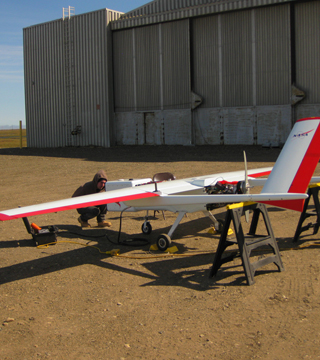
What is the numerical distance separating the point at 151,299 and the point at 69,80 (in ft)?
101

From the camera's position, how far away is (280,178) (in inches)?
246

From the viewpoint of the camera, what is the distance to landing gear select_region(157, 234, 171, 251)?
7.32m

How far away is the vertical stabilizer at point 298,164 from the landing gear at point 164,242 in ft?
6.60

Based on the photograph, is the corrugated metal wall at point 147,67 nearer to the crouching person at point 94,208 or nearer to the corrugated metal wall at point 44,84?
the corrugated metal wall at point 44,84

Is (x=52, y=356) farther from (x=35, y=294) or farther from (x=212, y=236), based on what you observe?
(x=212, y=236)

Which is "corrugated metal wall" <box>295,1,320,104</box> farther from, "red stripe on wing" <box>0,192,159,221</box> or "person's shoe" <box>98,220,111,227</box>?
"red stripe on wing" <box>0,192,159,221</box>

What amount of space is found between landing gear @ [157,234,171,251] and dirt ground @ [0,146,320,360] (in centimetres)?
27

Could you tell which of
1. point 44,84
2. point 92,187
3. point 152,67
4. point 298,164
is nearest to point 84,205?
point 92,187

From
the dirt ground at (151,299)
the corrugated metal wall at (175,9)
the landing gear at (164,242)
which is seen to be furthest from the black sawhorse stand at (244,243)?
the corrugated metal wall at (175,9)

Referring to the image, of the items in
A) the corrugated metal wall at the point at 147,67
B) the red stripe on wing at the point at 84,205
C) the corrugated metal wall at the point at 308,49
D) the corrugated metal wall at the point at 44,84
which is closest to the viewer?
the red stripe on wing at the point at 84,205

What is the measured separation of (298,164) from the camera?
6.19 metres

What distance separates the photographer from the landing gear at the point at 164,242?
732cm

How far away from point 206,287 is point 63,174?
1344cm

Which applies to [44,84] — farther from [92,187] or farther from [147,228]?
[147,228]
